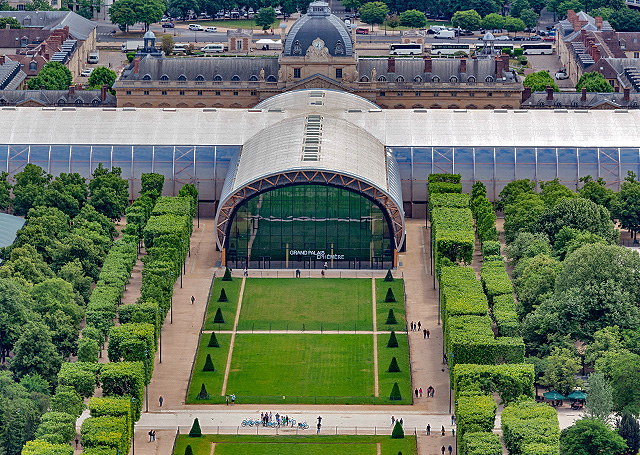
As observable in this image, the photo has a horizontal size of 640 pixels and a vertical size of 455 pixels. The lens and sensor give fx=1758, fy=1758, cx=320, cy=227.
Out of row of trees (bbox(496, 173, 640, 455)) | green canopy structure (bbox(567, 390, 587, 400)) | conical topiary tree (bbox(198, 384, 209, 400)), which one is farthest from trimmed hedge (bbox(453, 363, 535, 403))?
conical topiary tree (bbox(198, 384, 209, 400))

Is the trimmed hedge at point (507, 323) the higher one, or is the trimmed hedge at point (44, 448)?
the trimmed hedge at point (507, 323)

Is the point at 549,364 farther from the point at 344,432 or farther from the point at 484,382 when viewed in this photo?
the point at 344,432

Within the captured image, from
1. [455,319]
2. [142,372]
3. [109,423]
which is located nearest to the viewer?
[109,423]

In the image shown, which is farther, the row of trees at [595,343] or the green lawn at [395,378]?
the green lawn at [395,378]

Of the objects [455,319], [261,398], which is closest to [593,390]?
[455,319]

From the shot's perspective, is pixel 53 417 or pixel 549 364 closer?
pixel 53 417

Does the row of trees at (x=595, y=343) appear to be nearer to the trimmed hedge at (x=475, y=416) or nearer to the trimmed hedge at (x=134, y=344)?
the trimmed hedge at (x=475, y=416)

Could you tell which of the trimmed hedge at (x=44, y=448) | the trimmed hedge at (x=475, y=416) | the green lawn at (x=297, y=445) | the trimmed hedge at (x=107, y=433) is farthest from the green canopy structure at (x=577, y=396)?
the trimmed hedge at (x=44, y=448)
